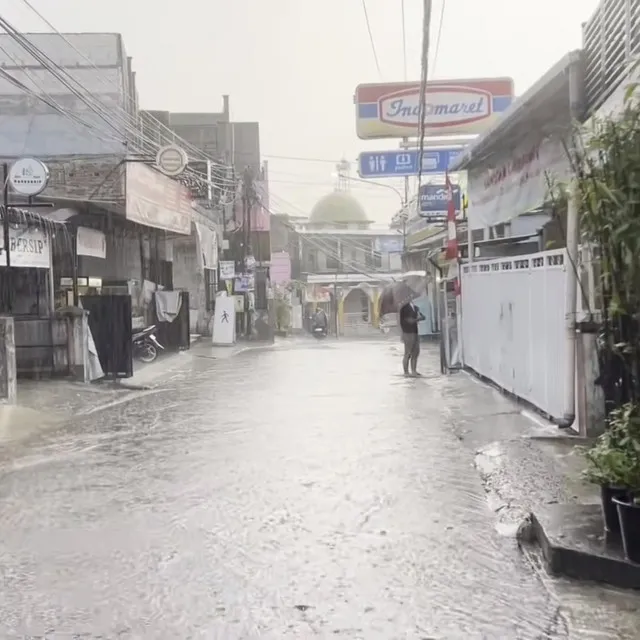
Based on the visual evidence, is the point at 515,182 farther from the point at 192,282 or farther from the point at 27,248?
the point at 192,282

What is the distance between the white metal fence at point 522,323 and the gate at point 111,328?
6.52 m

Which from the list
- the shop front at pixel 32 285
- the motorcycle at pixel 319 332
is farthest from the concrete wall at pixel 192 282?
the shop front at pixel 32 285

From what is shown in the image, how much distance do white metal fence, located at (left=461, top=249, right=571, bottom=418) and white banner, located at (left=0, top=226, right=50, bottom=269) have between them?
786 centimetres

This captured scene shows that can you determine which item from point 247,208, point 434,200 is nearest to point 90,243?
point 434,200

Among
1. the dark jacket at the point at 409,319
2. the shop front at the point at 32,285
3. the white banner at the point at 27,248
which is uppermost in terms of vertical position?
the white banner at the point at 27,248

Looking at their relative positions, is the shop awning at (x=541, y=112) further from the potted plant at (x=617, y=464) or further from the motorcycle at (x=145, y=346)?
the motorcycle at (x=145, y=346)

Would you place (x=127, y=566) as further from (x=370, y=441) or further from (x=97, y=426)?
(x=97, y=426)

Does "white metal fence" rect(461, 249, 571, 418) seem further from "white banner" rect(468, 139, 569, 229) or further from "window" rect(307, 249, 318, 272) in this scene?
"window" rect(307, 249, 318, 272)

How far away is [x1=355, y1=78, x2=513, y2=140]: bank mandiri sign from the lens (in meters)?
26.0

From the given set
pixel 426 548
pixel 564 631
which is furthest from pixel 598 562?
pixel 426 548

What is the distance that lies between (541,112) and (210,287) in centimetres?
2741

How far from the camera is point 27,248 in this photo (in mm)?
15086

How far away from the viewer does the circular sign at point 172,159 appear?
66.5 feet

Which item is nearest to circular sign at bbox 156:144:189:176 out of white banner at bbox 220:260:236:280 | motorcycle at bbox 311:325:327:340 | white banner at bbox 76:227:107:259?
white banner at bbox 76:227:107:259
